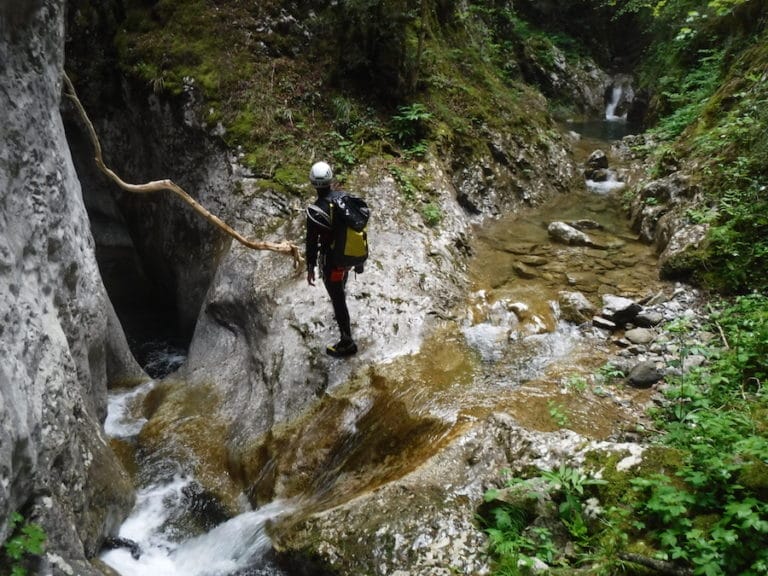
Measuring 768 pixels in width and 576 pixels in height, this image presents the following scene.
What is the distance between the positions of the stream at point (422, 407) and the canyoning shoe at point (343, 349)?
1.43ft

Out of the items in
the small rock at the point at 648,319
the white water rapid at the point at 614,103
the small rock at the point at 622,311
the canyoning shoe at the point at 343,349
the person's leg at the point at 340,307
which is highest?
the white water rapid at the point at 614,103

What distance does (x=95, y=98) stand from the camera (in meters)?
10.8

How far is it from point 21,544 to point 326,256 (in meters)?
3.63

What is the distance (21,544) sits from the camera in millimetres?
3441

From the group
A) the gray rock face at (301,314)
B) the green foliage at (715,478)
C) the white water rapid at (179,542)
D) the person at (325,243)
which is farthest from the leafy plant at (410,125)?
the white water rapid at (179,542)

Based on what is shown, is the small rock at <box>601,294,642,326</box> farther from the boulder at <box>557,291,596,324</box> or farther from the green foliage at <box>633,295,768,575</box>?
the green foliage at <box>633,295,768,575</box>

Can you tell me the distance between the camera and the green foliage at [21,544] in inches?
133

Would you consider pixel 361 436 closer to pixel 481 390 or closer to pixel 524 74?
pixel 481 390

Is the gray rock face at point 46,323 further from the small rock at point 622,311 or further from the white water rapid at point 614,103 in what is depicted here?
the white water rapid at point 614,103

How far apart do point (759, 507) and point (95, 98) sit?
12149 mm

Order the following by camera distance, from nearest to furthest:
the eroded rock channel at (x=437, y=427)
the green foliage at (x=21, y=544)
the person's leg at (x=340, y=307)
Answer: the green foliage at (x=21, y=544) → the eroded rock channel at (x=437, y=427) → the person's leg at (x=340, y=307)

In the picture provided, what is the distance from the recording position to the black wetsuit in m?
5.77

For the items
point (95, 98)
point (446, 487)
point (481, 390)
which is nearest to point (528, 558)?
point (446, 487)

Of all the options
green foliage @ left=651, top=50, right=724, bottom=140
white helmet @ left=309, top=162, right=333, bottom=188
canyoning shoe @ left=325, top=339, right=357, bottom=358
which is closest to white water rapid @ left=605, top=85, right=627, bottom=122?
green foliage @ left=651, top=50, right=724, bottom=140
